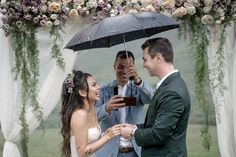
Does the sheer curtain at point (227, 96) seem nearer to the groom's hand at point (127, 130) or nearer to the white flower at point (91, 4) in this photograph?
the white flower at point (91, 4)

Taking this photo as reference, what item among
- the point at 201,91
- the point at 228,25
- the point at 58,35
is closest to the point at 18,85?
the point at 58,35

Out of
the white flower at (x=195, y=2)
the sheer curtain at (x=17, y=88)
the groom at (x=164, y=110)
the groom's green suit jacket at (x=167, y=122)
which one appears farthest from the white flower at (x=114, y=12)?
the groom's green suit jacket at (x=167, y=122)

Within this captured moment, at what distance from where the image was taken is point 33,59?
527cm

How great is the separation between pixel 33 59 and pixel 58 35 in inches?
13.5

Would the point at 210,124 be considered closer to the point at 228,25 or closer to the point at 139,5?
the point at 228,25

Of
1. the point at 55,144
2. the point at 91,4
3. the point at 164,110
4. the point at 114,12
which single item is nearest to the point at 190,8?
the point at 114,12

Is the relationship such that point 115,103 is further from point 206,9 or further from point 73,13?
point 206,9

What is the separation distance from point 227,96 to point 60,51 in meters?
1.79

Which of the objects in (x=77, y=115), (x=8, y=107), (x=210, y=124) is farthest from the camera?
(x=210, y=124)

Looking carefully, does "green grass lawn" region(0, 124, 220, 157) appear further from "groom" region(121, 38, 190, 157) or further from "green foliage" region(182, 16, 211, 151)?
"groom" region(121, 38, 190, 157)

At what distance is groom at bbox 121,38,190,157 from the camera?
127 inches

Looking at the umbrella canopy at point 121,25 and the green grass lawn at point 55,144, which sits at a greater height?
the umbrella canopy at point 121,25

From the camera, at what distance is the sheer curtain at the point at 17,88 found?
5387mm

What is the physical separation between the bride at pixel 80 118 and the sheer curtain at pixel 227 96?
1714 millimetres
